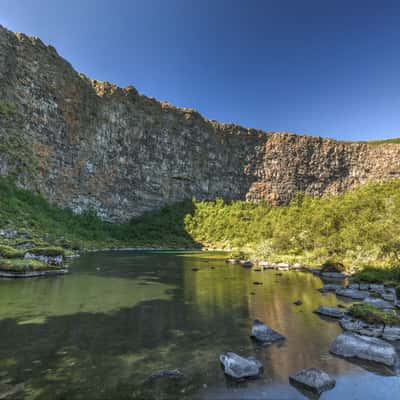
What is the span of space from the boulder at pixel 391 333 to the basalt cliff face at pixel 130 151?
72.4 m

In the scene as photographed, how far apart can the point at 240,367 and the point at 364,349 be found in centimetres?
431

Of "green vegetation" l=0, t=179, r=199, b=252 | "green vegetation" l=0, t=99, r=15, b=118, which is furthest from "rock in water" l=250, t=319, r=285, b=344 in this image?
"green vegetation" l=0, t=99, r=15, b=118

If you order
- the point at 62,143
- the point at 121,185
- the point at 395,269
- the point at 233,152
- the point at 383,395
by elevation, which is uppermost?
the point at 233,152

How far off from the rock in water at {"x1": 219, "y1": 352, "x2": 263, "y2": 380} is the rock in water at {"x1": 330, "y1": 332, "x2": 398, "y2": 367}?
3117mm

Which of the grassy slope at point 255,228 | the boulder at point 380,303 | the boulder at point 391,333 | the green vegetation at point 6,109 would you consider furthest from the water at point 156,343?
the green vegetation at point 6,109

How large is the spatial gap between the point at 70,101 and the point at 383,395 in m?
99.1

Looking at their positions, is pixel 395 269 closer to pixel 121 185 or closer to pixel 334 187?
pixel 121 185

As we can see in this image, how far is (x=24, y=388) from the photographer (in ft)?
22.3

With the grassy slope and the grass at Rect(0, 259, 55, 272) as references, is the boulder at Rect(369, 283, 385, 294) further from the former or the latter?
the grass at Rect(0, 259, 55, 272)

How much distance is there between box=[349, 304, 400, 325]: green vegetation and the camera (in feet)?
37.3

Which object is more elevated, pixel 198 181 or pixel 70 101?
pixel 70 101

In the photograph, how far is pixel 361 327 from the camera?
11594 mm

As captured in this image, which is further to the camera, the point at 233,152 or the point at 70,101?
the point at 233,152

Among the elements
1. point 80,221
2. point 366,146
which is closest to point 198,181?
point 80,221
